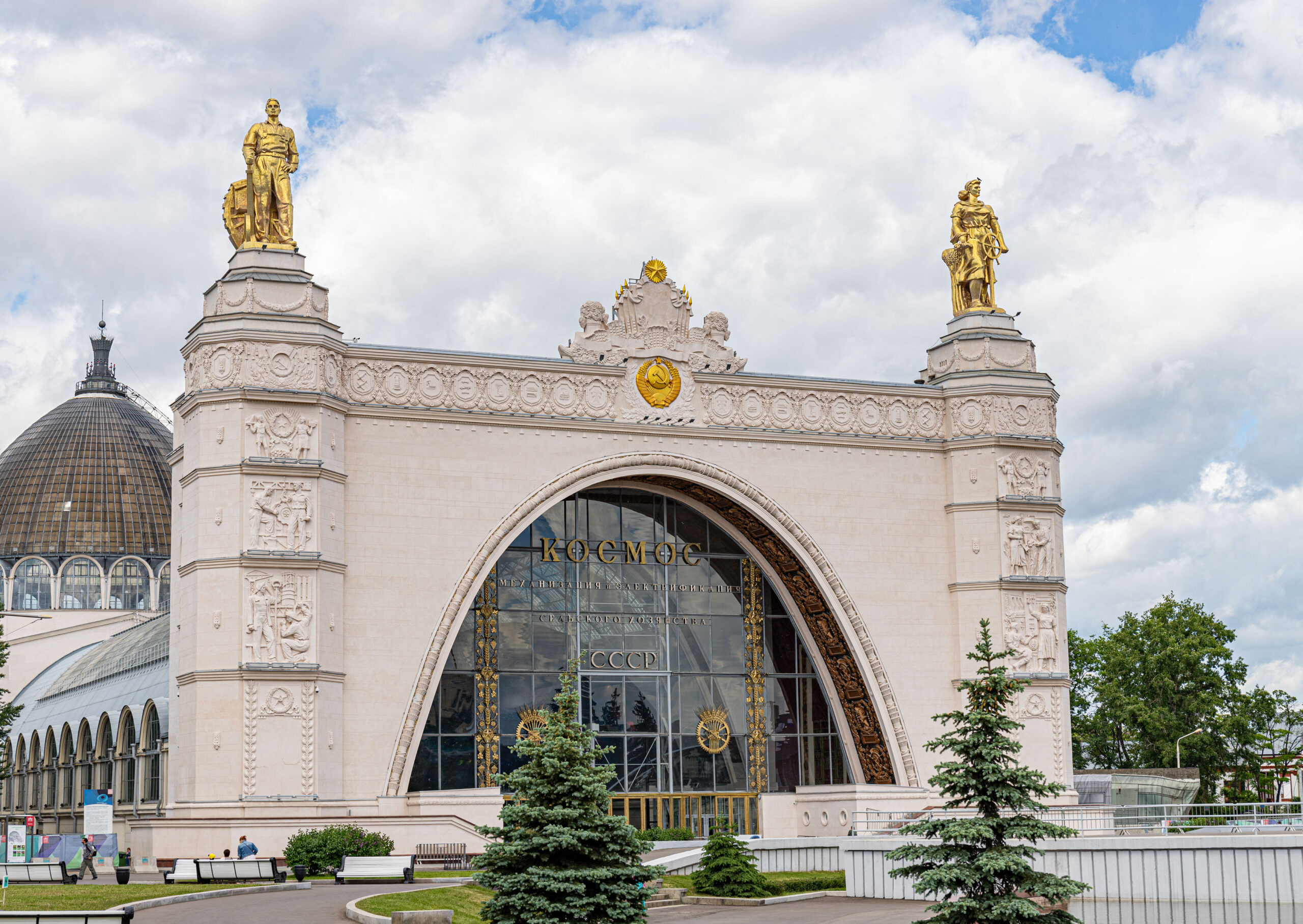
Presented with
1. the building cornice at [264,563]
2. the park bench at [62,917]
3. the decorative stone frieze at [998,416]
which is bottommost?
the park bench at [62,917]

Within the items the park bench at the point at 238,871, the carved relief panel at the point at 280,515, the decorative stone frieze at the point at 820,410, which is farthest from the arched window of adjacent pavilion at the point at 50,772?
the decorative stone frieze at the point at 820,410

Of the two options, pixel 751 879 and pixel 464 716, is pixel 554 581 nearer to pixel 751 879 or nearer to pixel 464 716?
pixel 464 716

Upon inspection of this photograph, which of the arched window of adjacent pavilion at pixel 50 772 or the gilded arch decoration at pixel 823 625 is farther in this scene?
the arched window of adjacent pavilion at pixel 50 772

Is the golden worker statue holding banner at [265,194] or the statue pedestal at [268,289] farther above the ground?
the golden worker statue holding banner at [265,194]

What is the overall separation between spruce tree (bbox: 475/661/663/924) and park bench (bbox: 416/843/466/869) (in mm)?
15884

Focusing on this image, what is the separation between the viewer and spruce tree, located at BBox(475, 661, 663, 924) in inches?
886

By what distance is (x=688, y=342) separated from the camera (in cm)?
4747

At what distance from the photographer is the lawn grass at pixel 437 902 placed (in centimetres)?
2686

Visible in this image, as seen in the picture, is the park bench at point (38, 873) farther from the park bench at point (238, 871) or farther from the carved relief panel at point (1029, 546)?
the carved relief panel at point (1029, 546)

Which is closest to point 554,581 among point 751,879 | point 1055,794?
point 751,879

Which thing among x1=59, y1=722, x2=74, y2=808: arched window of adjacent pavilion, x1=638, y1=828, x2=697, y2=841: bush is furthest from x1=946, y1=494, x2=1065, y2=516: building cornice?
x1=59, y1=722, x2=74, y2=808: arched window of adjacent pavilion

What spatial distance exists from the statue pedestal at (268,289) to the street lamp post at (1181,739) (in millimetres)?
38157

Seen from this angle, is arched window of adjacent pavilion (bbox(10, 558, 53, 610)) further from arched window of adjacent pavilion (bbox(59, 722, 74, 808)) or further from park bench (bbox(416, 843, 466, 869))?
park bench (bbox(416, 843, 466, 869))

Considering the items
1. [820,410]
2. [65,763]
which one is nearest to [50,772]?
[65,763]
